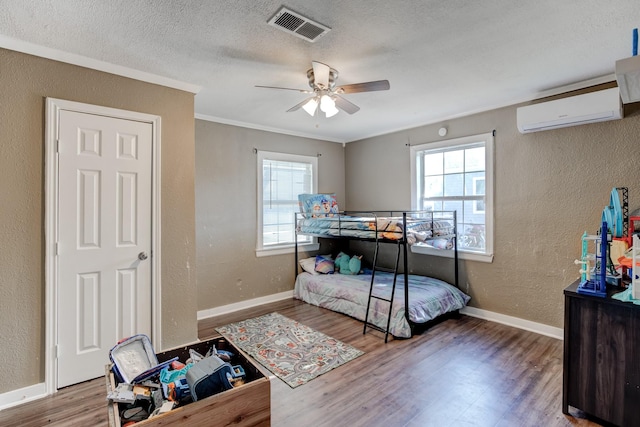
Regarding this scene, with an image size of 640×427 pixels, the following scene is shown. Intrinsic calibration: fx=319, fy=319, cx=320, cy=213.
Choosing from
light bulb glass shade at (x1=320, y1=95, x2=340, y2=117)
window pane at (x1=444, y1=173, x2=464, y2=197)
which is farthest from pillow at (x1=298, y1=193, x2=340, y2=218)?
light bulb glass shade at (x1=320, y1=95, x2=340, y2=117)

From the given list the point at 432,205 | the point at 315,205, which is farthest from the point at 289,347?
the point at 432,205

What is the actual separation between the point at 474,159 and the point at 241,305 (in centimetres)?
348

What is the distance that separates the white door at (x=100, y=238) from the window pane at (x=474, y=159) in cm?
349

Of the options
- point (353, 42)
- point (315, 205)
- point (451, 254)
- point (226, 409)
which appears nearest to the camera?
point (226, 409)

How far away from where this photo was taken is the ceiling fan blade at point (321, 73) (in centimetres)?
226

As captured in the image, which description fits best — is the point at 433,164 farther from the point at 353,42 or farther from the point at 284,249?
the point at 353,42

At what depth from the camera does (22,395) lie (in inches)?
88.0

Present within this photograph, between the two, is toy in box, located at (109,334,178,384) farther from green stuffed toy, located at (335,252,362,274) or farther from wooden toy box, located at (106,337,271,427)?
green stuffed toy, located at (335,252,362,274)

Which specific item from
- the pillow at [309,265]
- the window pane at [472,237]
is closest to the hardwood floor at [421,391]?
the window pane at [472,237]

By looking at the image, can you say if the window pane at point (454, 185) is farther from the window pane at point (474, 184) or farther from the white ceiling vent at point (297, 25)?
the white ceiling vent at point (297, 25)

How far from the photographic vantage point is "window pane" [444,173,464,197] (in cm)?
398

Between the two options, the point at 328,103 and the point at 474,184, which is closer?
the point at 328,103

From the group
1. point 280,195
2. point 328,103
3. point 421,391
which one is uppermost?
point 328,103

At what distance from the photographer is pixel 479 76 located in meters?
2.77
